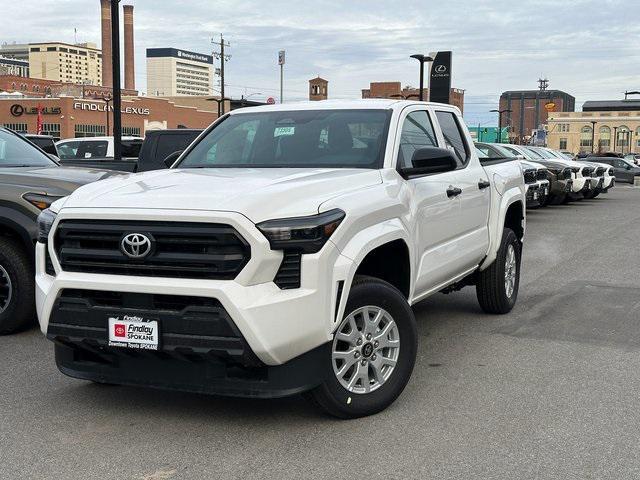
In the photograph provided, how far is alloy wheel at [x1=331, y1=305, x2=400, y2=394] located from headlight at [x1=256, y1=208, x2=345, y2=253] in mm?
570

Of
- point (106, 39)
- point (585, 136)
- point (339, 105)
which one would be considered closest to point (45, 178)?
point (339, 105)

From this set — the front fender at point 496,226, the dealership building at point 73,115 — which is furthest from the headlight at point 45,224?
the dealership building at point 73,115

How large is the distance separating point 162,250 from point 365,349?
1.31m

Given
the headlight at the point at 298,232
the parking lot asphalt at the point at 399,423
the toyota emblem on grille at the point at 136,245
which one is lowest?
the parking lot asphalt at the point at 399,423

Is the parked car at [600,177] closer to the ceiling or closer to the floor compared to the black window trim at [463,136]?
closer to the floor

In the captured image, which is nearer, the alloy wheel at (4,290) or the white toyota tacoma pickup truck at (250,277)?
the white toyota tacoma pickup truck at (250,277)

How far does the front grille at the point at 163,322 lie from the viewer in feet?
13.2

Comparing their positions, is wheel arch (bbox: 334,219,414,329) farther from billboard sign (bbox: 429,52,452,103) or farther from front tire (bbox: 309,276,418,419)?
billboard sign (bbox: 429,52,452,103)

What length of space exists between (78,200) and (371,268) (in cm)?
183

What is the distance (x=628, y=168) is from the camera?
4228cm

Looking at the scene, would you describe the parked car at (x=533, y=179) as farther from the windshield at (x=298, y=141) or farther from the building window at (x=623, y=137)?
the building window at (x=623, y=137)

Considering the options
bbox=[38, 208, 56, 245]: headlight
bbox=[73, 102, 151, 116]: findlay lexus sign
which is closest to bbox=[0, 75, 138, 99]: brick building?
bbox=[73, 102, 151, 116]: findlay lexus sign

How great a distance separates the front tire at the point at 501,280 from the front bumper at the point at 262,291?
3.21m

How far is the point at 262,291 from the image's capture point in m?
4.04
